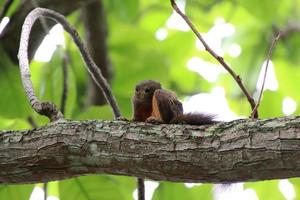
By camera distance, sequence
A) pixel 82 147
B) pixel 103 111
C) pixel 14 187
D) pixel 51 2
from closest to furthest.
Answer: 1. pixel 82 147
2. pixel 14 187
3. pixel 103 111
4. pixel 51 2

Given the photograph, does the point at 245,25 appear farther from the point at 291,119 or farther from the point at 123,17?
the point at 291,119

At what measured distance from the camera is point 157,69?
4.41 m

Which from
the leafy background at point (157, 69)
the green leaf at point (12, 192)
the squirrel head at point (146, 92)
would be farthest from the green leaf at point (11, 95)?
the squirrel head at point (146, 92)

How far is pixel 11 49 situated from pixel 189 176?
1775 mm

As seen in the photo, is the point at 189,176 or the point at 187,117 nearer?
the point at 189,176

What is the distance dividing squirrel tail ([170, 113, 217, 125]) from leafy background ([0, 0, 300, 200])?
67 cm

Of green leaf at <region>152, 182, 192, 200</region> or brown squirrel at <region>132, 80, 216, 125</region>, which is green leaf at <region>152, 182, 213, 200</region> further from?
brown squirrel at <region>132, 80, 216, 125</region>

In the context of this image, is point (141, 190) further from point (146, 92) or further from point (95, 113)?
point (95, 113)

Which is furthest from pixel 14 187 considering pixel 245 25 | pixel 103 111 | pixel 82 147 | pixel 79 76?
pixel 245 25

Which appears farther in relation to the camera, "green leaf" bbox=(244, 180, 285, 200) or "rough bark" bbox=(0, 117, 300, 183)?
"green leaf" bbox=(244, 180, 285, 200)

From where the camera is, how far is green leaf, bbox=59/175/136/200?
2.92 metres

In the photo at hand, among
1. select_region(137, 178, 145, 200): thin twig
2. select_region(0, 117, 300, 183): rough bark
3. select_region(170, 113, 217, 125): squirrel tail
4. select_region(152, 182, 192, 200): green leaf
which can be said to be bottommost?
select_region(0, 117, 300, 183): rough bark

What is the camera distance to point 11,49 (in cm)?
351

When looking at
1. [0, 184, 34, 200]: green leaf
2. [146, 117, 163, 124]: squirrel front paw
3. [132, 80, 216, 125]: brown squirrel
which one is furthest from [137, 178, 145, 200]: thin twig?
[0, 184, 34, 200]: green leaf
